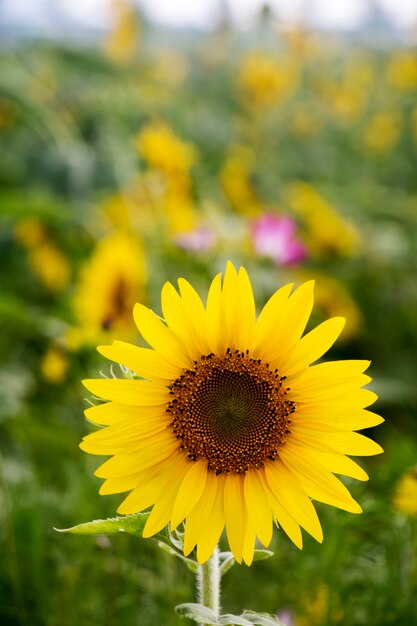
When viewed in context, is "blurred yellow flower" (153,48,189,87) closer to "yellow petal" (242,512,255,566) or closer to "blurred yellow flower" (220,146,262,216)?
"blurred yellow flower" (220,146,262,216)

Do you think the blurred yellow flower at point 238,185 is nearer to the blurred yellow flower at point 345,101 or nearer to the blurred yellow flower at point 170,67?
the blurred yellow flower at point 345,101

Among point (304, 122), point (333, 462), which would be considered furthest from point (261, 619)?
point (304, 122)

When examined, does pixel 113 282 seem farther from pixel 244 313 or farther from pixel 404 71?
pixel 404 71

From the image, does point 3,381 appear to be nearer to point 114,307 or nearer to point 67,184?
point 114,307

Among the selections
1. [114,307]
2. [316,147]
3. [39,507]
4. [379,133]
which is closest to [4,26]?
[316,147]

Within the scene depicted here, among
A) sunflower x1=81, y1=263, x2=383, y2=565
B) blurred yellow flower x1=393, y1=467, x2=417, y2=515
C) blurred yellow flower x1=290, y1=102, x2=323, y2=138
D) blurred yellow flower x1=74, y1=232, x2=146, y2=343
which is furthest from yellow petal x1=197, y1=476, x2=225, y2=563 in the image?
blurred yellow flower x1=290, y1=102, x2=323, y2=138

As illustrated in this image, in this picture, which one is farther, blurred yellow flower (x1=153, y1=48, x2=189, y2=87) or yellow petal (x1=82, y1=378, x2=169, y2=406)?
blurred yellow flower (x1=153, y1=48, x2=189, y2=87)
